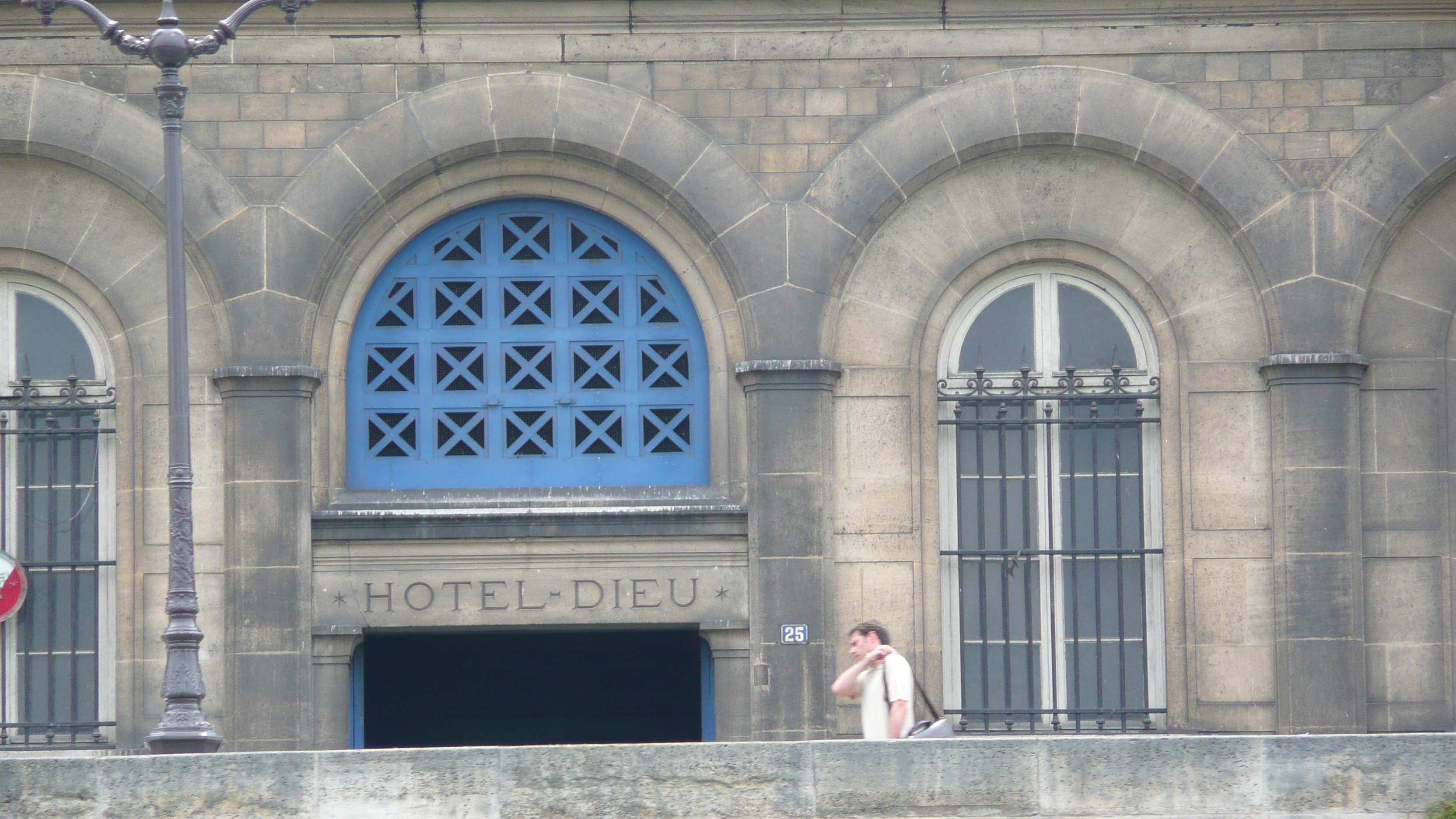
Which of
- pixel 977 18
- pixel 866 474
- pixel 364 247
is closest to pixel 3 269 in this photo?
pixel 364 247

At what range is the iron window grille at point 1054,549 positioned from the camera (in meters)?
16.0

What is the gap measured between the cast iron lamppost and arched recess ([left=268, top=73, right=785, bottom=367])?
6.95 feet

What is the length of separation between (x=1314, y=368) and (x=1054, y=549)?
2.65 metres

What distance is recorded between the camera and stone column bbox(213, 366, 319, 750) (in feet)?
50.2

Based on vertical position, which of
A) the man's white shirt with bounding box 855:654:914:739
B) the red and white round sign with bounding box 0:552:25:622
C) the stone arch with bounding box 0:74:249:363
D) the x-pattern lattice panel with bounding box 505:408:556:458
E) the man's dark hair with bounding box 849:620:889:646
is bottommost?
the man's white shirt with bounding box 855:654:914:739

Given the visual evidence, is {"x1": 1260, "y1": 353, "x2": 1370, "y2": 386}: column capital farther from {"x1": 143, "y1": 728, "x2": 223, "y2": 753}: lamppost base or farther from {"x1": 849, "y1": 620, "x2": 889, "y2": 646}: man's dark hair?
{"x1": 143, "y1": 728, "x2": 223, "y2": 753}: lamppost base

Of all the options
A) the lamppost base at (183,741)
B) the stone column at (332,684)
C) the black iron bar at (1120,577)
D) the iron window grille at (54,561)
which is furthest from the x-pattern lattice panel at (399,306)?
the black iron bar at (1120,577)

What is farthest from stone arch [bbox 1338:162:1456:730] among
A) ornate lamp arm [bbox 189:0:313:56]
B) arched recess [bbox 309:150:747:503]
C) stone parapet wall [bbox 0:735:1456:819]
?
ornate lamp arm [bbox 189:0:313:56]

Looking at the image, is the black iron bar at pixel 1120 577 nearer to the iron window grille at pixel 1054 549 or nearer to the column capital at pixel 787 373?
the iron window grille at pixel 1054 549

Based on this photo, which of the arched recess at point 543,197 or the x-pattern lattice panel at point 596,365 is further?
the x-pattern lattice panel at point 596,365

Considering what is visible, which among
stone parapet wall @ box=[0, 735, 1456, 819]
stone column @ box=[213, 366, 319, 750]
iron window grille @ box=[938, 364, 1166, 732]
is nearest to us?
stone parapet wall @ box=[0, 735, 1456, 819]

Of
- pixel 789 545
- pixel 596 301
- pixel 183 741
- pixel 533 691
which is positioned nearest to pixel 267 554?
pixel 183 741

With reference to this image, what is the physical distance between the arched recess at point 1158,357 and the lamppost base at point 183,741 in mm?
5498

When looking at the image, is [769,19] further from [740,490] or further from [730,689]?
[730,689]
